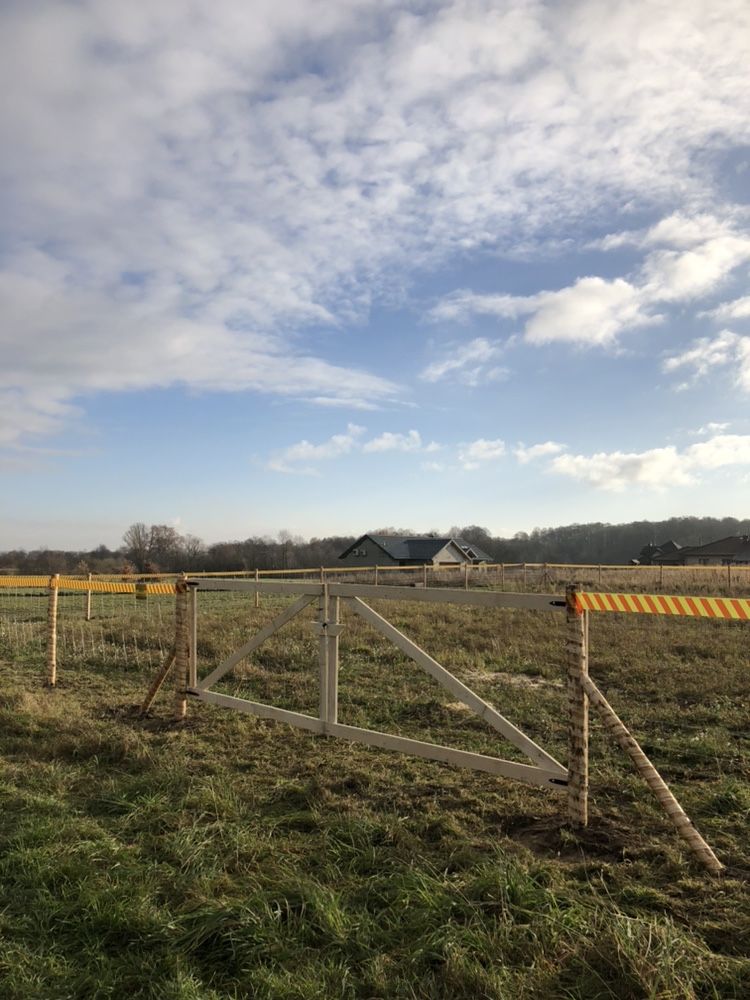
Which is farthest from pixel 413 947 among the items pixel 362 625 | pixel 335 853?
pixel 362 625

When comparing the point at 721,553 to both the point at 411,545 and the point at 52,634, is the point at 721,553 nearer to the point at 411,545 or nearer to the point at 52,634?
the point at 411,545

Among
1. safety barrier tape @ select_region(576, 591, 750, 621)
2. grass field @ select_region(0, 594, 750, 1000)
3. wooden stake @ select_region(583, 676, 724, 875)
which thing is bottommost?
grass field @ select_region(0, 594, 750, 1000)

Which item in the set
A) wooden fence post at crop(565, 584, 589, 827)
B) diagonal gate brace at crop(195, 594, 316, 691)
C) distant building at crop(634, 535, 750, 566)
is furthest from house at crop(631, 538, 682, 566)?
wooden fence post at crop(565, 584, 589, 827)

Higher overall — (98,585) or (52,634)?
(98,585)

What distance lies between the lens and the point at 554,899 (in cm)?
319

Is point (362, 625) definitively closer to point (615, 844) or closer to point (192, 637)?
point (192, 637)

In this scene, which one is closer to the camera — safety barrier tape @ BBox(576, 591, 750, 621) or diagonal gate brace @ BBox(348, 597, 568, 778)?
safety barrier tape @ BBox(576, 591, 750, 621)

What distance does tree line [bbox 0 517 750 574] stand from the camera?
6769 cm

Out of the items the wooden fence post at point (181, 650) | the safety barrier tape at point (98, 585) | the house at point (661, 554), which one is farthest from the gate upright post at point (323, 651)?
the house at point (661, 554)

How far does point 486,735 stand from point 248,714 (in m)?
2.45

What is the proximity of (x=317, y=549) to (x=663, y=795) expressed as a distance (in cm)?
8363

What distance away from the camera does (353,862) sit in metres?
3.73

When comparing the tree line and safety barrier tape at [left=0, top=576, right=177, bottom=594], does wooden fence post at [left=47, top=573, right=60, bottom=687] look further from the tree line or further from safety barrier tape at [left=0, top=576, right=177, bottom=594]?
the tree line

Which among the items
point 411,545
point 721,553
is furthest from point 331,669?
point 721,553
